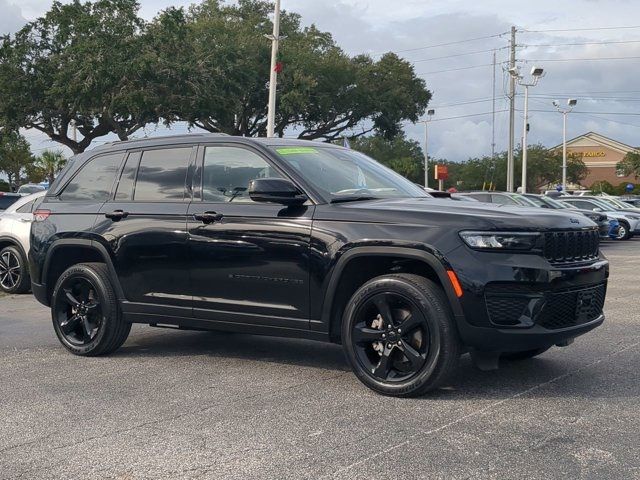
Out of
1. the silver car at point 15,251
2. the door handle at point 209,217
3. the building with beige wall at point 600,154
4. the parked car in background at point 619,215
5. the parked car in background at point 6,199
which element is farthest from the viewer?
the building with beige wall at point 600,154

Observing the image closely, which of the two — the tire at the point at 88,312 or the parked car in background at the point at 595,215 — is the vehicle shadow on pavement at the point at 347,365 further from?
the parked car in background at the point at 595,215

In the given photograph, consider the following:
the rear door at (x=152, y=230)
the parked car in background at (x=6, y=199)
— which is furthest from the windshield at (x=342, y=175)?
the parked car in background at (x=6, y=199)

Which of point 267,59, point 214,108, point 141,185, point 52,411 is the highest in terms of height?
point 267,59

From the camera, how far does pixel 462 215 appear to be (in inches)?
208

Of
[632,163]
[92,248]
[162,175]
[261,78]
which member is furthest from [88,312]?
[632,163]

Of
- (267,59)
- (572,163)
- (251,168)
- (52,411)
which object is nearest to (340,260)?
(251,168)

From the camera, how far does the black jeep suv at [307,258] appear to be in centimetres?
517

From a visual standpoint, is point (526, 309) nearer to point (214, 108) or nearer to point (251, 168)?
point (251, 168)

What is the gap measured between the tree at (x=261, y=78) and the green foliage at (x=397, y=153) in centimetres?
4579

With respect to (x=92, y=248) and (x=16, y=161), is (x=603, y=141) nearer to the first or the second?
(x=16, y=161)

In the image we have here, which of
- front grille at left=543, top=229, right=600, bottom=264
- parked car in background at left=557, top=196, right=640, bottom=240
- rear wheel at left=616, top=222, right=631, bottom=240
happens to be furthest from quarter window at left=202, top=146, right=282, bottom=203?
rear wheel at left=616, top=222, right=631, bottom=240

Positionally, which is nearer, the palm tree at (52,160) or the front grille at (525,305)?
the front grille at (525,305)

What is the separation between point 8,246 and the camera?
12289mm

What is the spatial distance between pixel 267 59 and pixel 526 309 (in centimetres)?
3820
